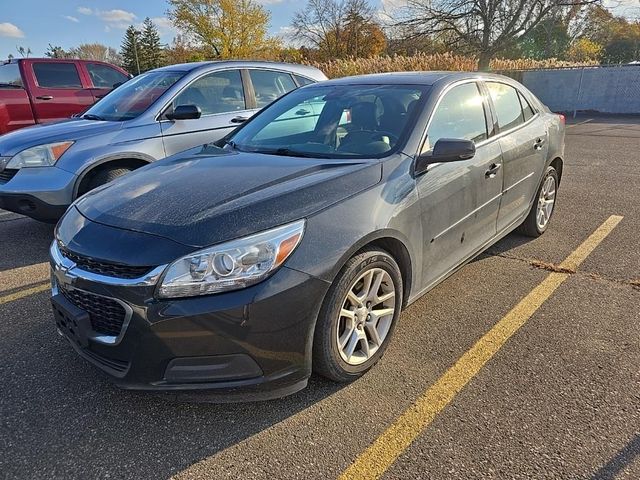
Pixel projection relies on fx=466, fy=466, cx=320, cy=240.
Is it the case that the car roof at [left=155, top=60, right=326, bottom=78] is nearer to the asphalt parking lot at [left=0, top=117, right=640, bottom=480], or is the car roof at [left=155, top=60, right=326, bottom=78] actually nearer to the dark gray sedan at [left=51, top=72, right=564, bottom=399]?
the dark gray sedan at [left=51, top=72, right=564, bottom=399]

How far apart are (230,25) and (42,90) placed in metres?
44.1


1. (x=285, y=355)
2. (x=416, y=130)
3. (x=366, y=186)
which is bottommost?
(x=285, y=355)

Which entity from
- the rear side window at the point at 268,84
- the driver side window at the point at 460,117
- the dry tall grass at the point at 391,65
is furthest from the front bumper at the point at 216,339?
the dry tall grass at the point at 391,65

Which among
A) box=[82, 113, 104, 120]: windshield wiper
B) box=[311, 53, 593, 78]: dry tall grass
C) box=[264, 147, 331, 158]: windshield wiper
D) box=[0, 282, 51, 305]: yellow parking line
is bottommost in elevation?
box=[0, 282, 51, 305]: yellow parking line

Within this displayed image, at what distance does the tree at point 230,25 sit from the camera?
4781 cm

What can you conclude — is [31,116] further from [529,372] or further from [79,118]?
[529,372]

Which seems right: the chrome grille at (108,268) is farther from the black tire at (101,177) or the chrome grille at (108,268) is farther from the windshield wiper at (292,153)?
the black tire at (101,177)

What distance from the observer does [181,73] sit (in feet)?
17.1

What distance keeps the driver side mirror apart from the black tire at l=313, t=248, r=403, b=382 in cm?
64

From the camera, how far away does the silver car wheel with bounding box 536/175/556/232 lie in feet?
14.7

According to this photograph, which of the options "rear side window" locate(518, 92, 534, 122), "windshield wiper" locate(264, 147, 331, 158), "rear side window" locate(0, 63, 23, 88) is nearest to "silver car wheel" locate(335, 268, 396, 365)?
"windshield wiper" locate(264, 147, 331, 158)

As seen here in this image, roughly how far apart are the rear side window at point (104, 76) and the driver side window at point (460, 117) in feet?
25.9

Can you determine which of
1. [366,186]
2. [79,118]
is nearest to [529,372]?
[366,186]

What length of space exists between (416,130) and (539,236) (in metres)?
2.44
